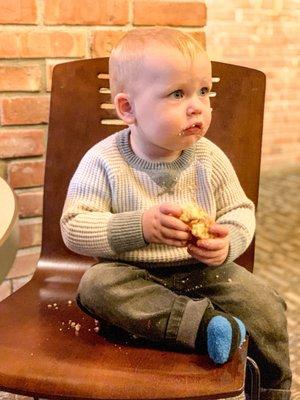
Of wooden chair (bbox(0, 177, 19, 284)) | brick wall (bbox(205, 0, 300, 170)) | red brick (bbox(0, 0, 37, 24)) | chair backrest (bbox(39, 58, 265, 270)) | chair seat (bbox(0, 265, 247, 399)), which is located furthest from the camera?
brick wall (bbox(205, 0, 300, 170))

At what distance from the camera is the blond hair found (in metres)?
0.97

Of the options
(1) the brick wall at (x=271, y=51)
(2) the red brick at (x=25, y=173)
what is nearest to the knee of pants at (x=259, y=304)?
(2) the red brick at (x=25, y=173)

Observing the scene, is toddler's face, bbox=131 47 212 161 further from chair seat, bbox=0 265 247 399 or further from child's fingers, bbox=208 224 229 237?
chair seat, bbox=0 265 247 399

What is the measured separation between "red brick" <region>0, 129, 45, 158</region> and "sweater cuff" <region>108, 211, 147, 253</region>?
554 millimetres

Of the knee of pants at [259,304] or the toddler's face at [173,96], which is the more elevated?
the toddler's face at [173,96]

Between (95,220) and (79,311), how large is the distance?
0.67 feet

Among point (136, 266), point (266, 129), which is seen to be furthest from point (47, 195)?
point (266, 129)

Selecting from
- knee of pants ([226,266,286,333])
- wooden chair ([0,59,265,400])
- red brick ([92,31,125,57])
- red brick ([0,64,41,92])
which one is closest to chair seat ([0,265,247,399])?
wooden chair ([0,59,265,400])

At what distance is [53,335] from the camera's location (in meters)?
0.99

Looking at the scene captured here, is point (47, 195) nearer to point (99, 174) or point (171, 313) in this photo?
point (99, 174)

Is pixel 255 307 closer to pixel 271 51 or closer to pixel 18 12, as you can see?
pixel 18 12

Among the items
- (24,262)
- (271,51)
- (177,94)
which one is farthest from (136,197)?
(271,51)

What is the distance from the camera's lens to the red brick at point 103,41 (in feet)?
4.72

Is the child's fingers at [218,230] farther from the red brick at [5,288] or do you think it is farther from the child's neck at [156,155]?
the red brick at [5,288]
